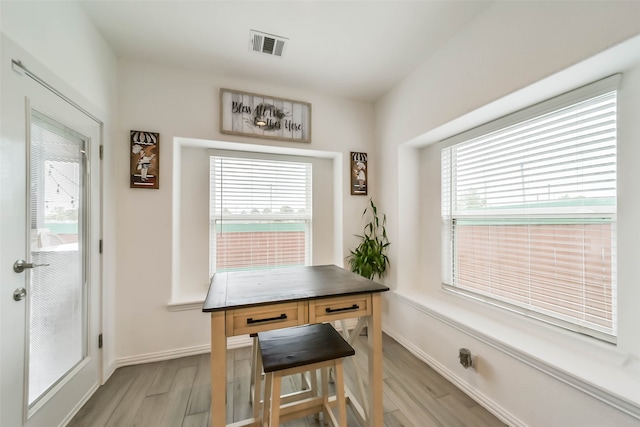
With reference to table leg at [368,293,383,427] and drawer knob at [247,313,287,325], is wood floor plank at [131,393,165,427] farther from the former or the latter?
table leg at [368,293,383,427]

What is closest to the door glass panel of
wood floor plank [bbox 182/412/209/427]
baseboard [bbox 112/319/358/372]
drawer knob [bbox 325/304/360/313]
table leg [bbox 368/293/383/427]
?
baseboard [bbox 112/319/358/372]

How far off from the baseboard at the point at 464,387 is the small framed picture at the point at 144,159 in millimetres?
2807

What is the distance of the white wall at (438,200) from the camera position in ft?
3.89

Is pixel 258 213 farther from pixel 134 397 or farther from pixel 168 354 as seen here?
pixel 134 397

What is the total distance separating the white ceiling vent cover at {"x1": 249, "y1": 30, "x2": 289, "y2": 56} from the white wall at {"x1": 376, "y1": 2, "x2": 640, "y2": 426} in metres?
1.26

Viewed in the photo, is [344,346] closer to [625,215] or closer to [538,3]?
[625,215]

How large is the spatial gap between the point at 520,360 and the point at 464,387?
54cm

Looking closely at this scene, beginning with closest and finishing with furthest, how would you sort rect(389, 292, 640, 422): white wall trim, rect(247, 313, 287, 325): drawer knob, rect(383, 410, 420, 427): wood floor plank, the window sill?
rect(389, 292, 640, 422): white wall trim < rect(247, 313, 287, 325): drawer knob < rect(383, 410, 420, 427): wood floor plank < the window sill

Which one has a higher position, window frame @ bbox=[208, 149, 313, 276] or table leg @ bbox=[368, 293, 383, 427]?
window frame @ bbox=[208, 149, 313, 276]

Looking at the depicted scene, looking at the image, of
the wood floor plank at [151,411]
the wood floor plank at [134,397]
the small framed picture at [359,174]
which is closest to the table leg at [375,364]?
the wood floor plank at [151,411]

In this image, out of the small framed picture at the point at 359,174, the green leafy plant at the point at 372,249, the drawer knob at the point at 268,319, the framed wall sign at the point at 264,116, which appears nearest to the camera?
the drawer knob at the point at 268,319

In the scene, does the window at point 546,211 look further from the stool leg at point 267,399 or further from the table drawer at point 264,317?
the stool leg at point 267,399

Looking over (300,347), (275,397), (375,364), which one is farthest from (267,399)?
(375,364)

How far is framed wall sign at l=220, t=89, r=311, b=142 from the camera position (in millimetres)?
2430
